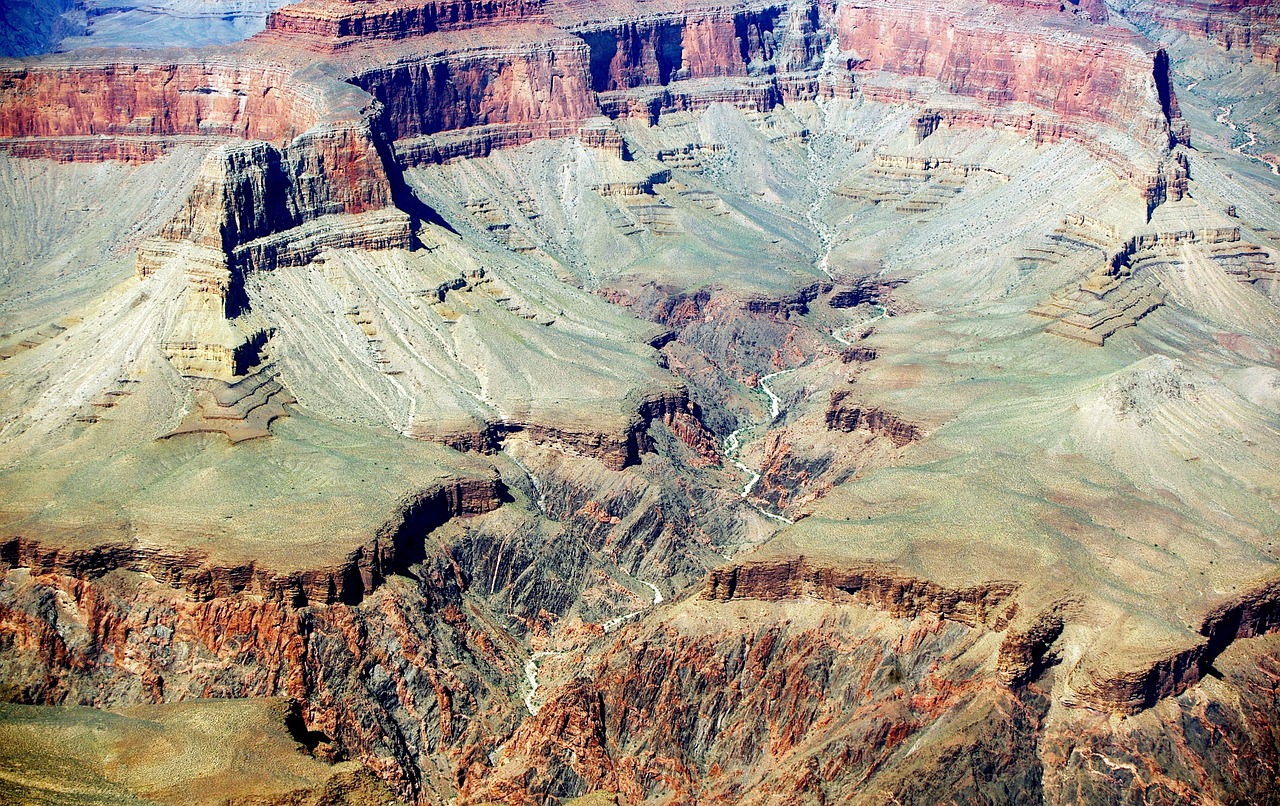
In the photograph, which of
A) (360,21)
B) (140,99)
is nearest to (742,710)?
(140,99)

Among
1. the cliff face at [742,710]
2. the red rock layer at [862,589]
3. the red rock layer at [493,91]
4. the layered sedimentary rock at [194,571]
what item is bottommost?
the cliff face at [742,710]

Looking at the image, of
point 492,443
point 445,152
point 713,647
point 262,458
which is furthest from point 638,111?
point 713,647

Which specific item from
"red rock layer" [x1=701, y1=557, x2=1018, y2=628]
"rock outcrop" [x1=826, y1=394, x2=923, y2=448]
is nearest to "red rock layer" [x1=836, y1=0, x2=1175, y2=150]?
"rock outcrop" [x1=826, y1=394, x2=923, y2=448]

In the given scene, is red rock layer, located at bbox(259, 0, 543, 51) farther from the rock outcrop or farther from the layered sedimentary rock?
the layered sedimentary rock

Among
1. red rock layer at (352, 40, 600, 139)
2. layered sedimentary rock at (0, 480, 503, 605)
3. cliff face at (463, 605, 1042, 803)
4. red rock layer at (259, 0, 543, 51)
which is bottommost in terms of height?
cliff face at (463, 605, 1042, 803)

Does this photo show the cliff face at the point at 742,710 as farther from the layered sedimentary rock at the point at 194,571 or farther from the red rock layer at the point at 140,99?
the red rock layer at the point at 140,99

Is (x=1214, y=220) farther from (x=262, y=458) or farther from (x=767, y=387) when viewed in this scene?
(x=262, y=458)

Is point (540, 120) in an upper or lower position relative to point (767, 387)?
upper

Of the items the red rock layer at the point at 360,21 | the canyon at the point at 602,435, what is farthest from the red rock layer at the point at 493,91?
the red rock layer at the point at 360,21
